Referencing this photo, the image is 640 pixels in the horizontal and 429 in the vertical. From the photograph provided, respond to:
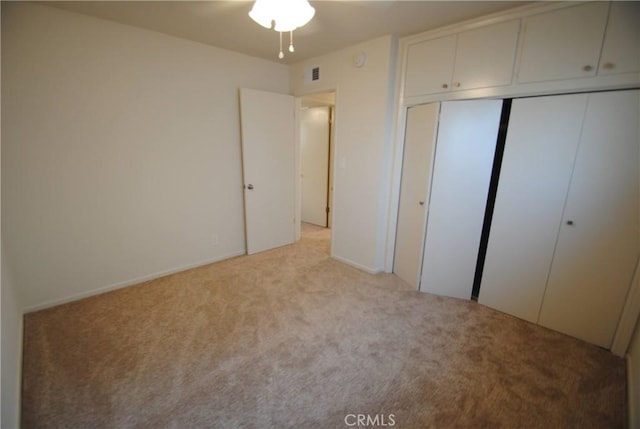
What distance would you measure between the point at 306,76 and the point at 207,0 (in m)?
1.54

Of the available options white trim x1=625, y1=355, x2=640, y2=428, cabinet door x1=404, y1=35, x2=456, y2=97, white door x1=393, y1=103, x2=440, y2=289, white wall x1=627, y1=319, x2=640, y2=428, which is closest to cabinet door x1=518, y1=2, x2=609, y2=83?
cabinet door x1=404, y1=35, x2=456, y2=97

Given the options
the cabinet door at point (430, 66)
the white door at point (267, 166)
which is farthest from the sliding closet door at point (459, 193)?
the white door at point (267, 166)

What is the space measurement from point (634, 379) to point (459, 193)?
1.51m

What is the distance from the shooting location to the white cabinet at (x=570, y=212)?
5.81 ft

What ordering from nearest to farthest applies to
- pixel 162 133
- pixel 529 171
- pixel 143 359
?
pixel 143 359
pixel 529 171
pixel 162 133

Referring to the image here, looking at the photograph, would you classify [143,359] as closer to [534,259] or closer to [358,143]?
[358,143]

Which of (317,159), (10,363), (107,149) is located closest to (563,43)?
(317,159)

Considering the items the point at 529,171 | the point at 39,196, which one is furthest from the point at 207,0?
the point at 529,171

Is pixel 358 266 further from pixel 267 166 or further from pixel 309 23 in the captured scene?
pixel 309 23

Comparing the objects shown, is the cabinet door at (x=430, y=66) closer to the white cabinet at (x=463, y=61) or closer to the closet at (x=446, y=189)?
the white cabinet at (x=463, y=61)

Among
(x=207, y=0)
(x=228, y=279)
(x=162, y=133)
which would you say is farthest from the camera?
(x=228, y=279)

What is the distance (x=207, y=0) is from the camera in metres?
1.95

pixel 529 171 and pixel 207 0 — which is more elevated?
pixel 207 0

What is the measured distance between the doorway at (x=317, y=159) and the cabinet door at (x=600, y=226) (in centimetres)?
320
